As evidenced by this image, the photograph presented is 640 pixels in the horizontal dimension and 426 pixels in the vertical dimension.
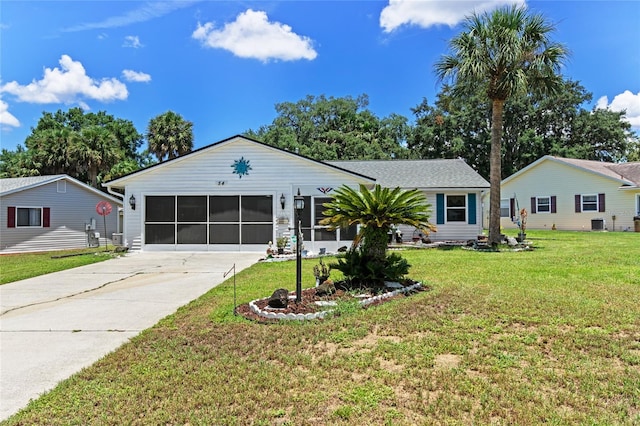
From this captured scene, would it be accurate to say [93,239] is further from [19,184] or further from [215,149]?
[215,149]

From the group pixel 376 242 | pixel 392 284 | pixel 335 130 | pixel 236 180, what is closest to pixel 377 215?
pixel 376 242

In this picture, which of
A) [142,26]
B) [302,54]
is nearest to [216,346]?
[142,26]

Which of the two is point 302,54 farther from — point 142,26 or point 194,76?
point 142,26

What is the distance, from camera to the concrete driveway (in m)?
3.91

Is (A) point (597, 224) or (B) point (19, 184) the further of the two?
(A) point (597, 224)

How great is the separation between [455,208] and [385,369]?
1475 centimetres

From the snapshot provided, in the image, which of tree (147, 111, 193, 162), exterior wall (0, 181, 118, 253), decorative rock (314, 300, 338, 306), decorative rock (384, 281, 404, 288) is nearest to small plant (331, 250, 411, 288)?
decorative rock (384, 281, 404, 288)

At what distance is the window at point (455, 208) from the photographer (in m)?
17.4

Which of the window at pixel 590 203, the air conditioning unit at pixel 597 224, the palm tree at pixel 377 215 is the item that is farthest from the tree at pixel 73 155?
the air conditioning unit at pixel 597 224

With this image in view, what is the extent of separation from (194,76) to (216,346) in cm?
1875

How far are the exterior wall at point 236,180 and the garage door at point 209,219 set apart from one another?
19cm

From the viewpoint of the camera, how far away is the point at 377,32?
51.5 ft

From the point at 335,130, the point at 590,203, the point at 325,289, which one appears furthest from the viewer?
the point at 335,130

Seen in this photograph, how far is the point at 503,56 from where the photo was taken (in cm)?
1377
